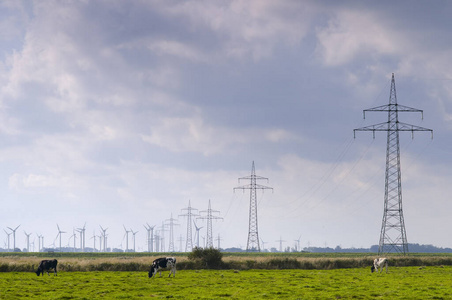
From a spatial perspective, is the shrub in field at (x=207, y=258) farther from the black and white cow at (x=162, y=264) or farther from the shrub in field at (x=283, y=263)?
the black and white cow at (x=162, y=264)

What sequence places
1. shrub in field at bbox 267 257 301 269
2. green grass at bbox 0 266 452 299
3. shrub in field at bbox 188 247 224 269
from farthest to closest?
shrub in field at bbox 267 257 301 269 → shrub in field at bbox 188 247 224 269 → green grass at bbox 0 266 452 299

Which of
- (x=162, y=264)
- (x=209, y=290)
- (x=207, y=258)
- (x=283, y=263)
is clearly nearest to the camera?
(x=209, y=290)

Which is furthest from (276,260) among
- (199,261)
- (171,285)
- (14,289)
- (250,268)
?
(14,289)

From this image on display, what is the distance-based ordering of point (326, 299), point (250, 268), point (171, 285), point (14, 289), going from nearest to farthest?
point (326, 299), point (14, 289), point (171, 285), point (250, 268)

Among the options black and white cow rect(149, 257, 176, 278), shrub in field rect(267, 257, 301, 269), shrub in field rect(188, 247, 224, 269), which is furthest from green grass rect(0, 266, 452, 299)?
shrub in field rect(267, 257, 301, 269)

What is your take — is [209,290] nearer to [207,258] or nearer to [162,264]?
[162,264]

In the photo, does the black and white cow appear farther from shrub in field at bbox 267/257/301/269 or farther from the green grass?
shrub in field at bbox 267/257/301/269

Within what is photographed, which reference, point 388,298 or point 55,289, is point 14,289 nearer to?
point 55,289

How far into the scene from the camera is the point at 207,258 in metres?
66.8

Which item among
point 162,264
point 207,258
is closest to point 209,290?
point 162,264

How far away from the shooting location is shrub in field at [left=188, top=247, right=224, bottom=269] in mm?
66562

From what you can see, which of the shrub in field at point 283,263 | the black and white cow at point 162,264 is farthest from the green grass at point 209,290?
the shrub in field at point 283,263

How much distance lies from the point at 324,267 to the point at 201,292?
124 ft

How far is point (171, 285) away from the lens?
4222 centimetres
